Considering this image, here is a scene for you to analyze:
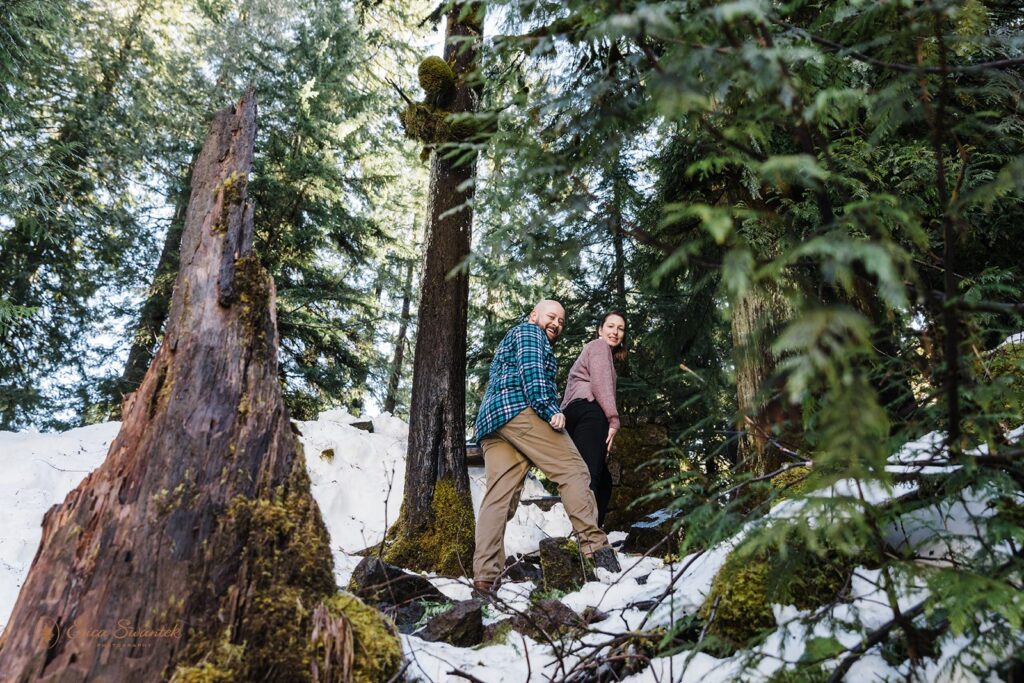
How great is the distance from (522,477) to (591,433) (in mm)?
1169

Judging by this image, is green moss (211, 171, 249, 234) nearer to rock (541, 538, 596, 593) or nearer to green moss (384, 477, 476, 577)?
rock (541, 538, 596, 593)

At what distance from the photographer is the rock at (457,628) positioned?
3.18 m

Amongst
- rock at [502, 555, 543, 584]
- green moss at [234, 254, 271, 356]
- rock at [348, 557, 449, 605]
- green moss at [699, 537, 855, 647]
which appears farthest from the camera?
rock at [502, 555, 543, 584]

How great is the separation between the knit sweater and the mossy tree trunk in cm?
124

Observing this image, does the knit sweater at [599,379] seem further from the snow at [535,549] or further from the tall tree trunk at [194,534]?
the tall tree trunk at [194,534]

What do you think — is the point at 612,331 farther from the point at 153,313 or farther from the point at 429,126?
the point at 153,313

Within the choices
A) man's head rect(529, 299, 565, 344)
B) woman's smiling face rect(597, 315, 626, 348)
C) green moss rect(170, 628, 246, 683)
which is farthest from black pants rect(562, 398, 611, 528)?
green moss rect(170, 628, 246, 683)

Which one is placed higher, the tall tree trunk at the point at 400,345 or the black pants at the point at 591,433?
the tall tree trunk at the point at 400,345

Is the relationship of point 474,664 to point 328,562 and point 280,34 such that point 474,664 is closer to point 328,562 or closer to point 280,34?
point 328,562

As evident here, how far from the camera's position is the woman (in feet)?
18.1

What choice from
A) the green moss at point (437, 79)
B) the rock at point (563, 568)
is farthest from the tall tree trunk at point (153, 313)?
the rock at point (563, 568)

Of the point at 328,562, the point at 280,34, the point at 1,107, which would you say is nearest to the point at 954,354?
the point at 328,562

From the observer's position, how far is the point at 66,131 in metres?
12.3

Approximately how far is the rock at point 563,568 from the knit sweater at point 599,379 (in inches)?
52.1
